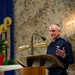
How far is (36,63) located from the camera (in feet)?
7.66

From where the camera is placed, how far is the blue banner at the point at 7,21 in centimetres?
484

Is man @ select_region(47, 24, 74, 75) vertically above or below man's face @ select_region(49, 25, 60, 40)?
below

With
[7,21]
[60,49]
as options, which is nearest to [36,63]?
[60,49]

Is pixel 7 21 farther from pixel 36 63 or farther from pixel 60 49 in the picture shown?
pixel 36 63

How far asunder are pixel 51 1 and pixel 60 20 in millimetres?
439

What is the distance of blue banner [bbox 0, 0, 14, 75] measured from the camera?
4.84 meters

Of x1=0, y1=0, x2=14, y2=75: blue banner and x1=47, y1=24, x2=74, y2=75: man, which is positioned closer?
x1=47, y1=24, x2=74, y2=75: man

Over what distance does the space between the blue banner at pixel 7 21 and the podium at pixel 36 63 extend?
2.43 metres

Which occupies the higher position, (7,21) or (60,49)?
(7,21)

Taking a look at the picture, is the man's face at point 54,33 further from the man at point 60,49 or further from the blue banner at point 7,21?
the blue banner at point 7,21

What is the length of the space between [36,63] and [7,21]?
2.64 m

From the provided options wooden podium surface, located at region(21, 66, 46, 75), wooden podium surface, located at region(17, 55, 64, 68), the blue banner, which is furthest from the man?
the blue banner

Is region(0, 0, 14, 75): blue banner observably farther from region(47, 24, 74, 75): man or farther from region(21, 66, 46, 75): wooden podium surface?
region(21, 66, 46, 75): wooden podium surface

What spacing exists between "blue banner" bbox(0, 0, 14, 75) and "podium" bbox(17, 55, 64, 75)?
7.96ft
